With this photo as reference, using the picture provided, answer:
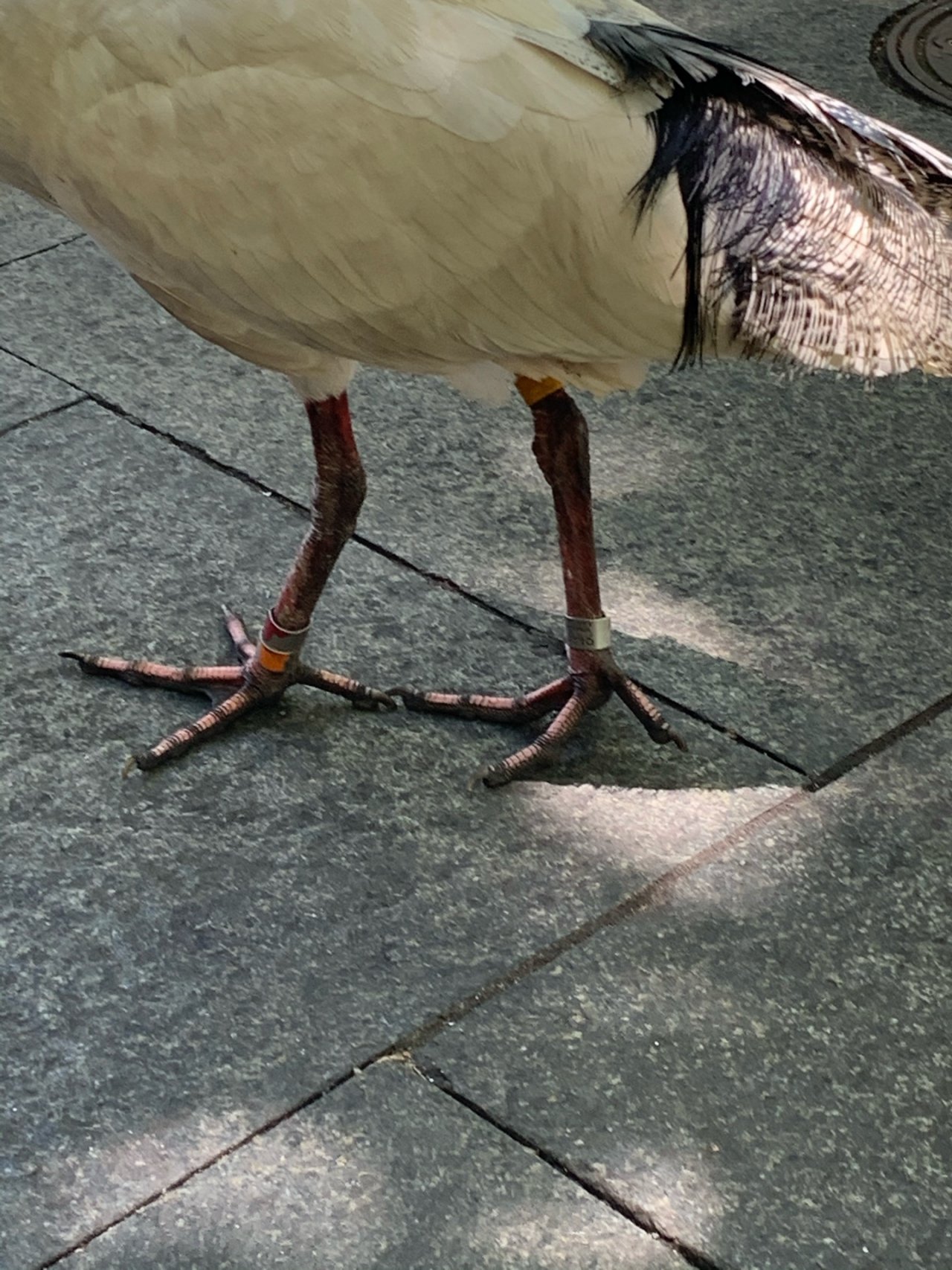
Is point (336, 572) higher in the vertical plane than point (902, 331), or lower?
lower

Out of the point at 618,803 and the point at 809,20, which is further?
the point at 809,20

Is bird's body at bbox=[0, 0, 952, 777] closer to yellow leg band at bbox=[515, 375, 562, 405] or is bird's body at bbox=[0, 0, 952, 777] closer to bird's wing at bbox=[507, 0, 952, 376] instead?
bird's wing at bbox=[507, 0, 952, 376]

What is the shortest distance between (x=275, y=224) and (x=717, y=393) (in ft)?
6.56

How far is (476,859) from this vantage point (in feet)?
10.6

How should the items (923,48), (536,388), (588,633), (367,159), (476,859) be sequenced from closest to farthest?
(367,159) < (476,859) < (536,388) < (588,633) < (923,48)

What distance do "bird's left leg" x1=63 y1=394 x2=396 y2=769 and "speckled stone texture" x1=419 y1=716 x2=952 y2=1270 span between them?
2.89 ft

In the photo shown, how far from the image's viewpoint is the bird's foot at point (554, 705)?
11.2 feet

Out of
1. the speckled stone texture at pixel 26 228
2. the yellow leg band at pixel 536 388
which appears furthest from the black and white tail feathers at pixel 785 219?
the speckled stone texture at pixel 26 228

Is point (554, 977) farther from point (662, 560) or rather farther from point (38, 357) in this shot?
point (38, 357)

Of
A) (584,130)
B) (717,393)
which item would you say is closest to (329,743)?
(584,130)

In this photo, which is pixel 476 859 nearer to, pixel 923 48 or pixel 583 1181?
pixel 583 1181

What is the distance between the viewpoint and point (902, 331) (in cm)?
293

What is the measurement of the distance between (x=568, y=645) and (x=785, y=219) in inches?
39.8

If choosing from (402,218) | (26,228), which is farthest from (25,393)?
Result: (402,218)
